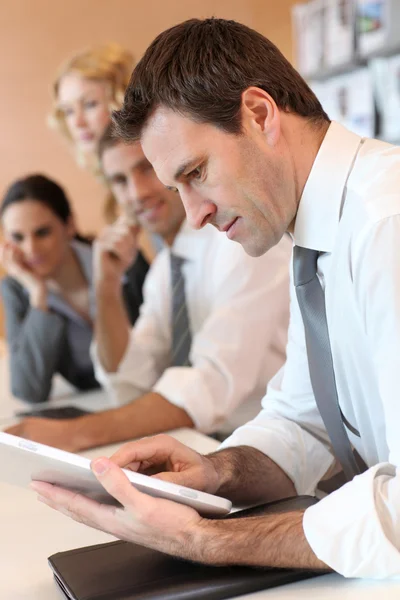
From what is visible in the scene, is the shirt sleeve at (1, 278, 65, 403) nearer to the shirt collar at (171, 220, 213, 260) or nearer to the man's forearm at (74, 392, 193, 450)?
the shirt collar at (171, 220, 213, 260)

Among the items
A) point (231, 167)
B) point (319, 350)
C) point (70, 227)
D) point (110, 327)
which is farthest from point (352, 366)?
point (70, 227)

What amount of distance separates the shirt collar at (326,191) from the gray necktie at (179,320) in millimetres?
929

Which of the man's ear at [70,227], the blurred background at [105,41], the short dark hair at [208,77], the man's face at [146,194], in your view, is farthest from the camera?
the blurred background at [105,41]

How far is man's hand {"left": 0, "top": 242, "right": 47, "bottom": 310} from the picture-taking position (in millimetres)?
2402

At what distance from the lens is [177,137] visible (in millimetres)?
968

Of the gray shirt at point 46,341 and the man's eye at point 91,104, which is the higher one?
the man's eye at point 91,104

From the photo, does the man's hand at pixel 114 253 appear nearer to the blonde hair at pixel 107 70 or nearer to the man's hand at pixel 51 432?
the blonde hair at pixel 107 70

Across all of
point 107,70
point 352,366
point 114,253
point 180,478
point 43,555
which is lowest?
point 43,555

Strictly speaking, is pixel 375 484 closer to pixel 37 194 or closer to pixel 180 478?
pixel 180 478

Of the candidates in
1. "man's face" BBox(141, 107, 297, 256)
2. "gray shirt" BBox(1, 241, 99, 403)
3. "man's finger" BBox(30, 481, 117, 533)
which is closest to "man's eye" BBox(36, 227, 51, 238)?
"gray shirt" BBox(1, 241, 99, 403)

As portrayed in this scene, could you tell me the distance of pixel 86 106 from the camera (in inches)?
103

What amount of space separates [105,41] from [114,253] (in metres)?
2.69

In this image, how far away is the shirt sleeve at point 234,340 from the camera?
1.62m

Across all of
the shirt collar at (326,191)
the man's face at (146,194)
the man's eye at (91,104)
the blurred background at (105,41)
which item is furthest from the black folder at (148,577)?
the blurred background at (105,41)
